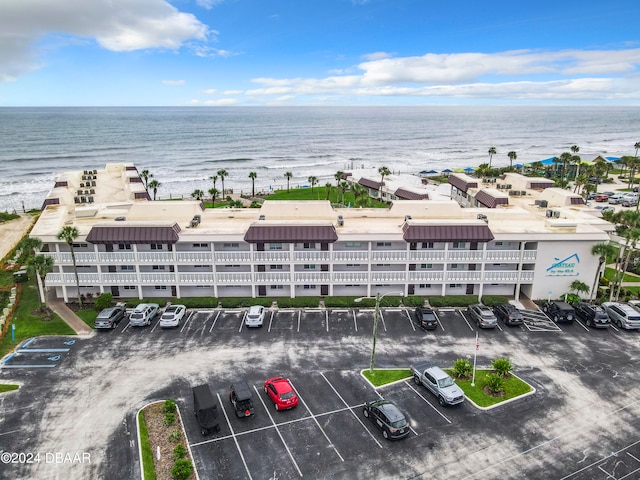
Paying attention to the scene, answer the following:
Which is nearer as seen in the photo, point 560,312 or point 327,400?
point 327,400

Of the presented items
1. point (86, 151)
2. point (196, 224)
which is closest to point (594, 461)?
point (196, 224)

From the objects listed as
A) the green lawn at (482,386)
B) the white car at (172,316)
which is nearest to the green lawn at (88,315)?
the white car at (172,316)

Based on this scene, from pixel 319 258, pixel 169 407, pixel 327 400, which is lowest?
pixel 327 400

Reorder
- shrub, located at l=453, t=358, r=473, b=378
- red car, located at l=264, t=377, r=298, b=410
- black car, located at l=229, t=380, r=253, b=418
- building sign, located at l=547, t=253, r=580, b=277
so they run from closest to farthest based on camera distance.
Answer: black car, located at l=229, t=380, r=253, b=418
red car, located at l=264, t=377, r=298, b=410
shrub, located at l=453, t=358, r=473, b=378
building sign, located at l=547, t=253, r=580, b=277

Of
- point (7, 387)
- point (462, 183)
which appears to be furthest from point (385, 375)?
point (462, 183)

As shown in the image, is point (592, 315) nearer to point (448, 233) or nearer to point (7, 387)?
point (448, 233)

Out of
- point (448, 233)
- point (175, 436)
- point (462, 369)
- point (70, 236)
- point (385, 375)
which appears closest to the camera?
point (175, 436)

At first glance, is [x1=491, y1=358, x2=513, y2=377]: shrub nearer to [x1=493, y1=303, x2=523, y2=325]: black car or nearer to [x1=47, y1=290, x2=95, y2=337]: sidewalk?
[x1=493, y1=303, x2=523, y2=325]: black car

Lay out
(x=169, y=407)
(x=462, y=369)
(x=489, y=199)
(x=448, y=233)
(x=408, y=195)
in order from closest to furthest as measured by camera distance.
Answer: (x=169, y=407) → (x=462, y=369) → (x=448, y=233) → (x=489, y=199) → (x=408, y=195)

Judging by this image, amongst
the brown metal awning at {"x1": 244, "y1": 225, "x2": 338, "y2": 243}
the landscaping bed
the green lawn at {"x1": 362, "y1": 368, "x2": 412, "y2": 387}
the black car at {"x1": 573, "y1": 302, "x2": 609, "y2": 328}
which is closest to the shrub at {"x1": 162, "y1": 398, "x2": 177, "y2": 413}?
the landscaping bed
